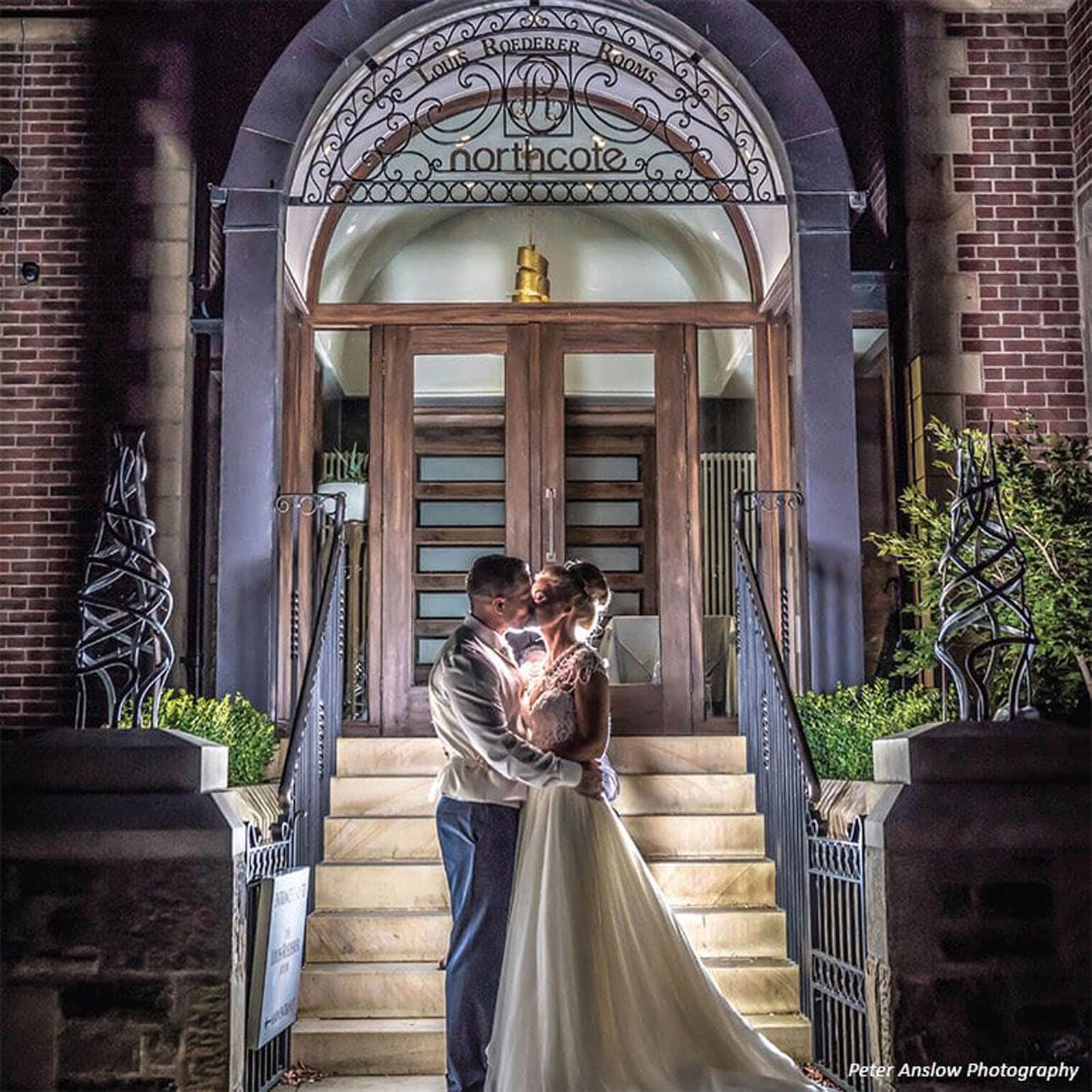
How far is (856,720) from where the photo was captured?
5.96 metres

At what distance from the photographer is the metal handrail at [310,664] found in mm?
5441

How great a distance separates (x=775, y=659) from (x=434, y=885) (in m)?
1.69

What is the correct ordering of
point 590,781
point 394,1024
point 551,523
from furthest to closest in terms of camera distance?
point 551,523 < point 394,1024 < point 590,781

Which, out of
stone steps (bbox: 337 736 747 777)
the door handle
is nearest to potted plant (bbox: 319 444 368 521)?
the door handle

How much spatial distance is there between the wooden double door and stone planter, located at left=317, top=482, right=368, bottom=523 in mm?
496

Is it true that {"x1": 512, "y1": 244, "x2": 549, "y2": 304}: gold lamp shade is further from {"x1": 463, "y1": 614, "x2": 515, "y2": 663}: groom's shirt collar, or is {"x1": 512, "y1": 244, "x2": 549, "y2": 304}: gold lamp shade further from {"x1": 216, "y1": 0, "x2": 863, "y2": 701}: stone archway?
{"x1": 463, "y1": 614, "x2": 515, "y2": 663}: groom's shirt collar

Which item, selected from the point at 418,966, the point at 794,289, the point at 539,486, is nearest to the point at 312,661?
the point at 418,966

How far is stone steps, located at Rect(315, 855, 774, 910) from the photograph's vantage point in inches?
239

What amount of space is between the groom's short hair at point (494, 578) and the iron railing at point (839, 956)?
134cm

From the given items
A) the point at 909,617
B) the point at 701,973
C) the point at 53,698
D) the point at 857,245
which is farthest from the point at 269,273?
the point at 701,973

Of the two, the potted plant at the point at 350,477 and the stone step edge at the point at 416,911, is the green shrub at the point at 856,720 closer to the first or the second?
the stone step edge at the point at 416,911

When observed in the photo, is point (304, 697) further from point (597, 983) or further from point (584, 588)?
point (597, 983)

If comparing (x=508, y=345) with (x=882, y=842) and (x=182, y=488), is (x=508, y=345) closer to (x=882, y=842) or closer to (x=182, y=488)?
(x=182, y=488)

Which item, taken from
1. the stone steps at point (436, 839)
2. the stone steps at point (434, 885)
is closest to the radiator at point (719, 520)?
the stone steps at point (436, 839)
